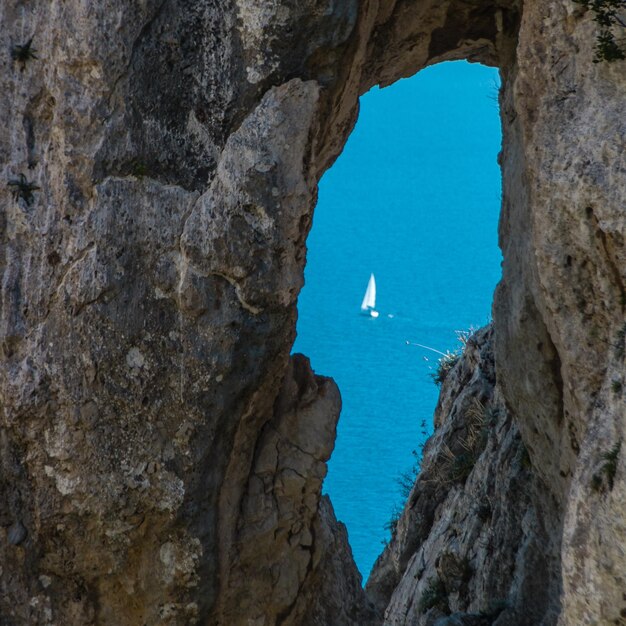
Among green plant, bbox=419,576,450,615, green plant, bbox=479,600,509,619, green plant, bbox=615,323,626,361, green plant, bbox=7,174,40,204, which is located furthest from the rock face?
green plant, bbox=419,576,450,615

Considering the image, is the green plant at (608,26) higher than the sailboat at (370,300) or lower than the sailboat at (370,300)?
lower

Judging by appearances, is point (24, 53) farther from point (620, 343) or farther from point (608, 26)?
point (620, 343)

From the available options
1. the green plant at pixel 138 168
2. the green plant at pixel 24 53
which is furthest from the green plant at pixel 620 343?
the green plant at pixel 24 53

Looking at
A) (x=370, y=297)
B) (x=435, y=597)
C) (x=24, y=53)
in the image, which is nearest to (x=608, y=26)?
(x=24, y=53)

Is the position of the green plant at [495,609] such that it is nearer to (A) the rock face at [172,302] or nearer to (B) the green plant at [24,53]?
(A) the rock face at [172,302]

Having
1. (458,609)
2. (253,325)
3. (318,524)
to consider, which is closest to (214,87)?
(253,325)

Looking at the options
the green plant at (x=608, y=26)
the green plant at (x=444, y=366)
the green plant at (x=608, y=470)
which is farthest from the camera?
the green plant at (x=444, y=366)
